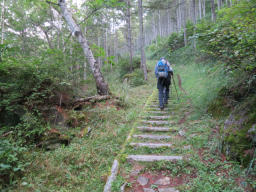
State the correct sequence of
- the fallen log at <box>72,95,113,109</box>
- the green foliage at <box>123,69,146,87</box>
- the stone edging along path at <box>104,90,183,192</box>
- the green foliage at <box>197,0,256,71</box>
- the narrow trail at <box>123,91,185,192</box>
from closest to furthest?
the narrow trail at <box>123,91,185,192</box> → the green foliage at <box>197,0,256,71</box> → the stone edging along path at <box>104,90,183,192</box> → the fallen log at <box>72,95,113,109</box> → the green foliage at <box>123,69,146,87</box>

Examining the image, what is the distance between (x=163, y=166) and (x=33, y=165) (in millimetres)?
2403

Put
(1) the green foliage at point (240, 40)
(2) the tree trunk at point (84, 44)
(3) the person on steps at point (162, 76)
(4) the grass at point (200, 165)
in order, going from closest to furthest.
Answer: (4) the grass at point (200, 165), (1) the green foliage at point (240, 40), (2) the tree trunk at point (84, 44), (3) the person on steps at point (162, 76)

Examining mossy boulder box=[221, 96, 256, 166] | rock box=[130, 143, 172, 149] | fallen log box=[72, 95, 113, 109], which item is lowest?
rock box=[130, 143, 172, 149]

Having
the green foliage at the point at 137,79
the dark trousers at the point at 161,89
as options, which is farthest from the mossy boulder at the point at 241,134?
the green foliage at the point at 137,79

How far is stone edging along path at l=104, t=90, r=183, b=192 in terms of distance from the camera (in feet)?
9.40

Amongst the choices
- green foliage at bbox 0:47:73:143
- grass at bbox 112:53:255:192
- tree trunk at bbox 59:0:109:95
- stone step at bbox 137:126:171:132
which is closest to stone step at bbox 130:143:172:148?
grass at bbox 112:53:255:192

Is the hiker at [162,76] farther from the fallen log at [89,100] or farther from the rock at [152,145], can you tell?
the rock at [152,145]

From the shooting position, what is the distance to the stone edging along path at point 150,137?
2.87 meters

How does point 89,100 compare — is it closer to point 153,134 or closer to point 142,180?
point 153,134

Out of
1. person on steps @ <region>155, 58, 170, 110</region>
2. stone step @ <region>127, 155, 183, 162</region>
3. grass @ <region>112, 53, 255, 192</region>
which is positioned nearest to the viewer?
grass @ <region>112, 53, 255, 192</region>

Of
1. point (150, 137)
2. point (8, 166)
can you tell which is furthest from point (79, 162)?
point (150, 137)

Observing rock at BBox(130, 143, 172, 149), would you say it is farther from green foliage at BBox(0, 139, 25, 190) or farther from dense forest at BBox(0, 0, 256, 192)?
green foliage at BBox(0, 139, 25, 190)

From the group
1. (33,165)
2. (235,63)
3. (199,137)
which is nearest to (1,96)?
(33,165)

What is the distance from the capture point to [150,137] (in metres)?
3.93
